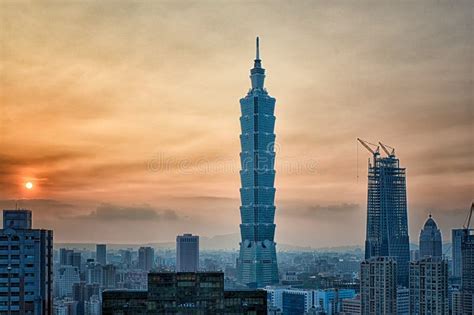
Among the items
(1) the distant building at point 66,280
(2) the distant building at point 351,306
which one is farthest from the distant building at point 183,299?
(2) the distant building at point 351,306

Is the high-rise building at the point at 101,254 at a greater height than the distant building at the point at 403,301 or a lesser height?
greater

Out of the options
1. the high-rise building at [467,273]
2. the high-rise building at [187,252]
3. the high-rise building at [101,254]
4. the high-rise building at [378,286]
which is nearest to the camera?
the high-rise building at [101,254]

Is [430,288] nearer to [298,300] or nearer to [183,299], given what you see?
[298,300]

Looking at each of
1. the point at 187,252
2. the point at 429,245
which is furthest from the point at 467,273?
the point at 187,252

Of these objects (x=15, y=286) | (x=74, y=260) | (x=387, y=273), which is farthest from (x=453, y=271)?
(x=15, y=286)

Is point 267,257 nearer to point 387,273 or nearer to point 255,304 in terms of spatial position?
point 387,273

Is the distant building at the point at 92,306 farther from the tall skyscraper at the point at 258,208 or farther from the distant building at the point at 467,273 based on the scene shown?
the tall skyscraper at the point at 258,208
